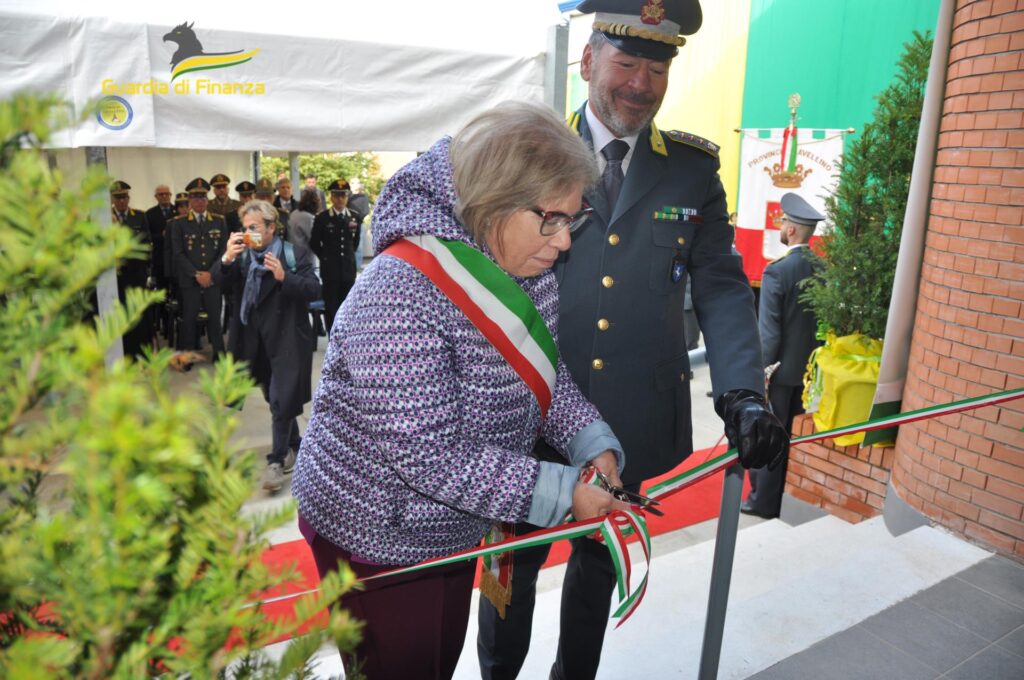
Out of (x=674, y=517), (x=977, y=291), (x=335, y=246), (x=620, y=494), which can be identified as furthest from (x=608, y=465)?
(x=335, y=246)

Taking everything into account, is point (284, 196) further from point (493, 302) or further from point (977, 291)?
point (493, 302)

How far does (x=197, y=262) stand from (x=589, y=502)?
7.91 metres

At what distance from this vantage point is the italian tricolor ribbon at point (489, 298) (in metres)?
1.60

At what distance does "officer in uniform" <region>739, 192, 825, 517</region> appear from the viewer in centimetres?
505

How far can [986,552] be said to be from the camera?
3326 mm

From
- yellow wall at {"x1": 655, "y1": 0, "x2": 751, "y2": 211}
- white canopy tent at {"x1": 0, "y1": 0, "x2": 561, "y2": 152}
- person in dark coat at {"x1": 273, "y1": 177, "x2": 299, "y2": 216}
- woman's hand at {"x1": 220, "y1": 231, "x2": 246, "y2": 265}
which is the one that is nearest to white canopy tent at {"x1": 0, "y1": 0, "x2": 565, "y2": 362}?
white canopy tent at {"x1": 0, "y1": 0, "x2": 561, "y2": 152}

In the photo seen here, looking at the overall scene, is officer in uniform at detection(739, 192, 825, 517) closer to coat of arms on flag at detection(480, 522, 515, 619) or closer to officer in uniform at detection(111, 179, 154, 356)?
coat of arms on flag at detection(480, 522, 515, 619)

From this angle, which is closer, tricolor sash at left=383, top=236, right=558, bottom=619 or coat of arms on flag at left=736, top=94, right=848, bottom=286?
tricolor sash at left=383, top=236, right=558, bottom=619

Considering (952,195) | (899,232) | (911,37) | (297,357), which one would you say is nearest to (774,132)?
(911,37)

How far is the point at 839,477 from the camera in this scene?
446 centimetres

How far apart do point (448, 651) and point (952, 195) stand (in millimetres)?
3184

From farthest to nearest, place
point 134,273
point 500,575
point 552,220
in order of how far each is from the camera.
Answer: point 134,273, point 500,575, point 552,220

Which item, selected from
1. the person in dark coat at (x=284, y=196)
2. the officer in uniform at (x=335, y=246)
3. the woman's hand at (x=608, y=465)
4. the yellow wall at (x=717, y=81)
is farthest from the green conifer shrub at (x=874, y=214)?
the person in dark coat at (x=284, y=196)

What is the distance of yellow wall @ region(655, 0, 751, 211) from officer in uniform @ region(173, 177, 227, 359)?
586cm
